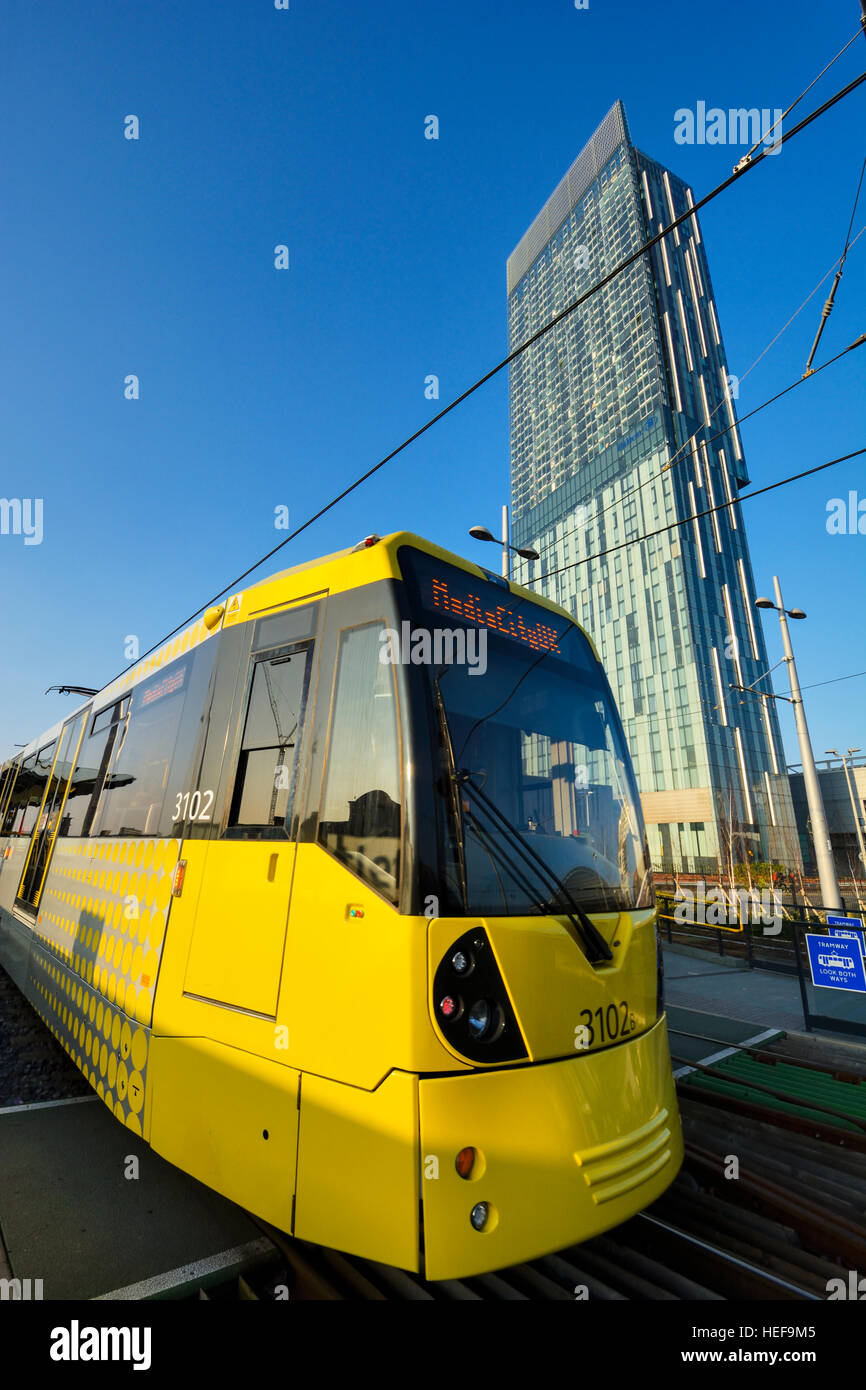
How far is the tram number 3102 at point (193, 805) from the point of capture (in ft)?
12.3

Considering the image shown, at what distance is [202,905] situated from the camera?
3.48 m

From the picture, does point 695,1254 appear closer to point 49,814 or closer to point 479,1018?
Answer: point 479,1018

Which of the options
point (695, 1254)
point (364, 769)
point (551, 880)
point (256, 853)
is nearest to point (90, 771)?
point (256, 853)

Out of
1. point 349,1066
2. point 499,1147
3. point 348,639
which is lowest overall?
point 499,1147

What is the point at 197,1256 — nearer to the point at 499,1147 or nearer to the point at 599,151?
the point at 499,1147

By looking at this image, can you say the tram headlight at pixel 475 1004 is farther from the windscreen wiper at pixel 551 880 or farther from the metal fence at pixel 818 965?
the metal fence at pixel 818 965

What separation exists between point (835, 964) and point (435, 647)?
27.6 feet

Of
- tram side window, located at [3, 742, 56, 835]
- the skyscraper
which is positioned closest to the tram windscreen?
tram side window, located at [3, 742, 56, 835]

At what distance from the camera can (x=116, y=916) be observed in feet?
15.0

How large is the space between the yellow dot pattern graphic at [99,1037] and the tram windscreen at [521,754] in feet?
7.98

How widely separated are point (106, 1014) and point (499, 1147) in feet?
10.6

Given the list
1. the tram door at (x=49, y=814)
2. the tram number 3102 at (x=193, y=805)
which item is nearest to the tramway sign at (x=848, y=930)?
the tram number 3102 at (x=193, y=805)

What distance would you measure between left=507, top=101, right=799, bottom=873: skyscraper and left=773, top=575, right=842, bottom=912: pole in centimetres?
2224
